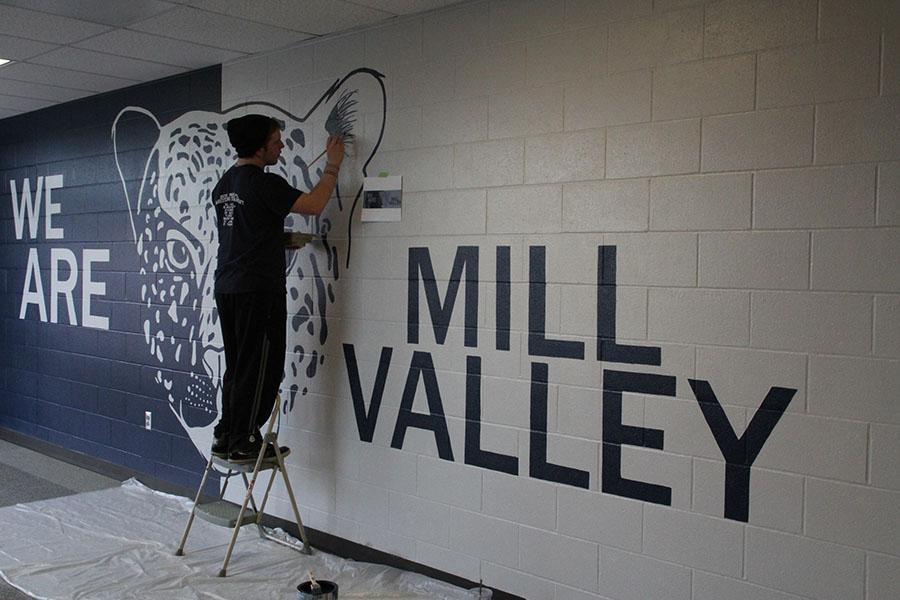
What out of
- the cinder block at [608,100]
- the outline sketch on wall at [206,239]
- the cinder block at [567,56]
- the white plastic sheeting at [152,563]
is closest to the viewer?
the cinder block at [608,100]

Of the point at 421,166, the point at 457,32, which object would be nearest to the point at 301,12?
the point at 457,32

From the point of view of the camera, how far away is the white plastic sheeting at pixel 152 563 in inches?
145

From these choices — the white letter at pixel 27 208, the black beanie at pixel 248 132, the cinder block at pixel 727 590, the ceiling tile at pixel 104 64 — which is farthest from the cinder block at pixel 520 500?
the white letter at pixel 27 208

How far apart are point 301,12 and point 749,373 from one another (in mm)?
2425

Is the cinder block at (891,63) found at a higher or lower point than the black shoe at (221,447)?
higher

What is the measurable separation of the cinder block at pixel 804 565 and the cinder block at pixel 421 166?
185 cm

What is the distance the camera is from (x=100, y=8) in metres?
3.90

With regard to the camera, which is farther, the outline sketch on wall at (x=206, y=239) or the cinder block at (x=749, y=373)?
the outline sketch on wall at (x=206, y=239)

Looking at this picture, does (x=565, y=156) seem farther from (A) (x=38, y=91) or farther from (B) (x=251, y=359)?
(A) (x=38, y=91)

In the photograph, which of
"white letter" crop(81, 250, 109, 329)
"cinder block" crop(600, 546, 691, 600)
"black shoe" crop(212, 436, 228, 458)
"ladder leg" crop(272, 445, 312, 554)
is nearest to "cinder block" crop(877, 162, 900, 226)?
"cinder block" crop(600, 546, 691, 600)

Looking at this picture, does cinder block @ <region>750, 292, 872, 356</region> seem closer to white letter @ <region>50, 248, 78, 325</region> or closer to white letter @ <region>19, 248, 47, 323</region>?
white letter @ <region>50, 248, 78, 325</region>

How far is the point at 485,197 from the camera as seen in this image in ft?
11.7

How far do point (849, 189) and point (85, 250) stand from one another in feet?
16.8

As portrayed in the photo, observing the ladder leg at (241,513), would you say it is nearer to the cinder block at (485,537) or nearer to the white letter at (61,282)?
the cinder block at (485,537)
